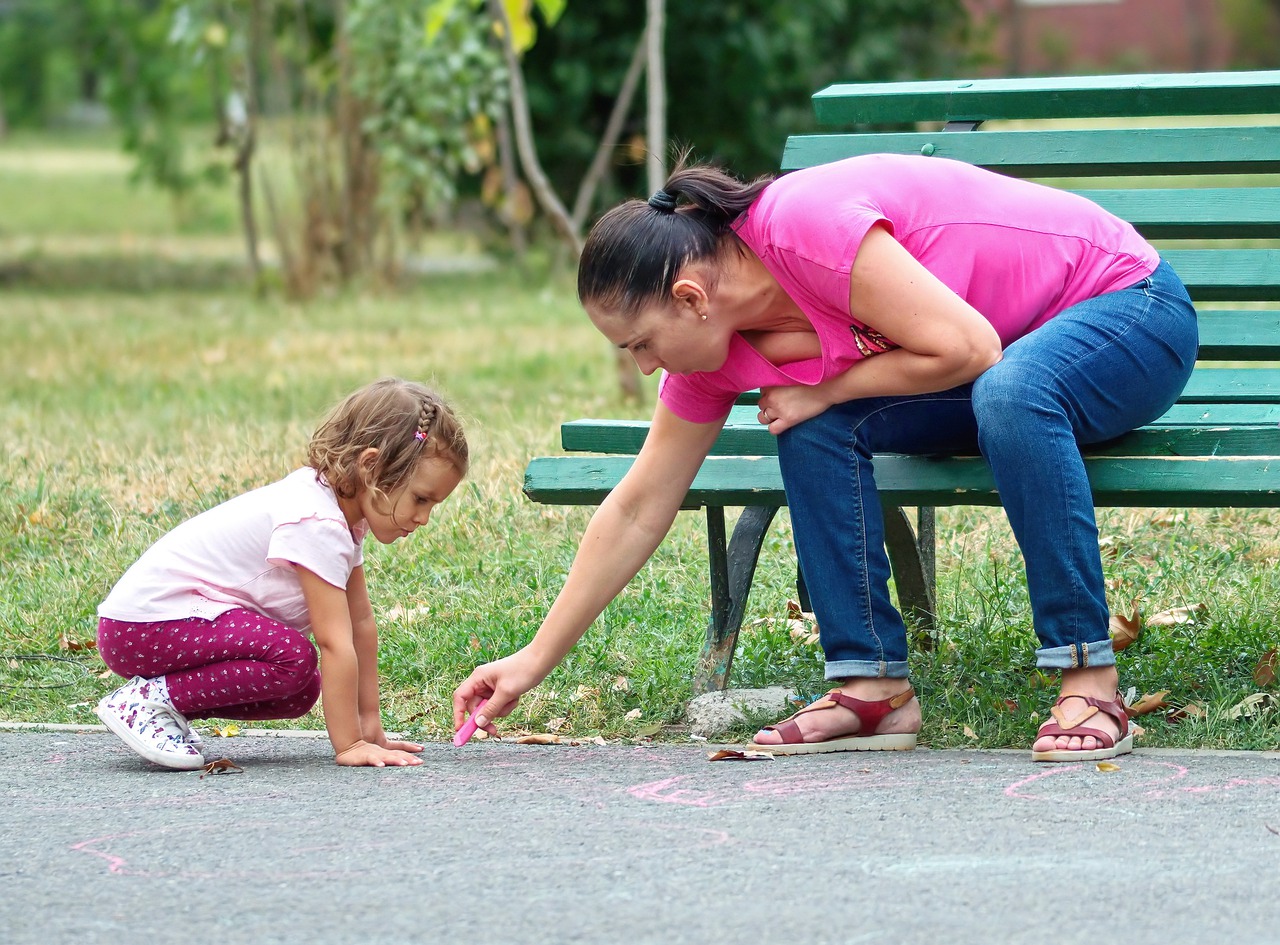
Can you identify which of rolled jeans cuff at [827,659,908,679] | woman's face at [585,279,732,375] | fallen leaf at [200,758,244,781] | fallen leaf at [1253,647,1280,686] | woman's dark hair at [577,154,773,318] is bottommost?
fallen leaf at [200,758,244,781]

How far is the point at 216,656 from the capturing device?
303 centimetres

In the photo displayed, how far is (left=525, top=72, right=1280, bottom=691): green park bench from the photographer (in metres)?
3.02

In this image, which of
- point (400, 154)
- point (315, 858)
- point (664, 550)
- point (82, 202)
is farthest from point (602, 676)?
point (82, 202)

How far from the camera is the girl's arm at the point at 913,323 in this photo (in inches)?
109

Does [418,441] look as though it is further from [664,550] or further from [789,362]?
[664,550]

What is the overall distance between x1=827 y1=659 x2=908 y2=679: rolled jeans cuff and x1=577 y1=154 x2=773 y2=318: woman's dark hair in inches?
27.8

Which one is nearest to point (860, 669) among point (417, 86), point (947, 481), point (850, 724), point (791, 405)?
point (850, 724)

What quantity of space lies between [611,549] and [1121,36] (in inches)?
1307

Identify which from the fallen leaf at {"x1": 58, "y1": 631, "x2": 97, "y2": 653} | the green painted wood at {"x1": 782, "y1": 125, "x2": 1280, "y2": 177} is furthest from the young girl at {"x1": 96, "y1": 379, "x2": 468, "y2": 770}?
the green painted wood at {"x1": 782, "y1": 125, "x2": 1280, "y2": 177}

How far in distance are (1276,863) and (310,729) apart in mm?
1936

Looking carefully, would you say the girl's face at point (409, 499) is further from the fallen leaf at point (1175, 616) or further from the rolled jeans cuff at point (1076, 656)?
the fallen leaf at point (1175, 616)

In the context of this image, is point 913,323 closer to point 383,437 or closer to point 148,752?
point 383,437

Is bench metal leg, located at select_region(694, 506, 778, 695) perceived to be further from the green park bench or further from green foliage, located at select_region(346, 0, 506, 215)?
green foliage, located at select_region(346, 0, 506, 215)

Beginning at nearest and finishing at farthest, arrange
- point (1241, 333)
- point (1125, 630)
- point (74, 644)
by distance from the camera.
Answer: point (1241, 333)
point (1125, 630)
point (74, 644)
